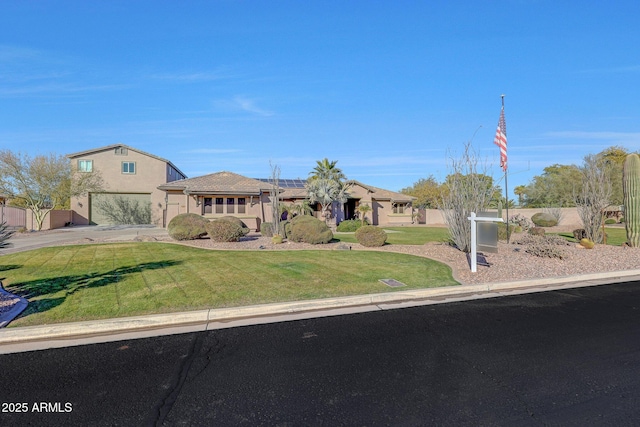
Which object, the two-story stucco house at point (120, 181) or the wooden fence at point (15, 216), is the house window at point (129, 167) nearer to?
the two-story stucco house at point (120, 181)

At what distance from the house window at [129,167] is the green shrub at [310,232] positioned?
2674 centimetres

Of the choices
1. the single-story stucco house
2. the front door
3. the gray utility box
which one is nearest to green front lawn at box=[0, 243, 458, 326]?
the gray utility box

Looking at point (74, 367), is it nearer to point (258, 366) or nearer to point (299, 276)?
point (258, 366)

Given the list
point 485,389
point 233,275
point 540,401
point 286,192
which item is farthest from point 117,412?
point 286,192

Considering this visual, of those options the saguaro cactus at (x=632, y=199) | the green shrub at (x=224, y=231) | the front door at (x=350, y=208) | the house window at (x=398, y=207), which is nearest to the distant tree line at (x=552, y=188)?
the house window at (x=398, y=207)

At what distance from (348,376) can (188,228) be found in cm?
1481

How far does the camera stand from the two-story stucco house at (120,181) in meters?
34.0

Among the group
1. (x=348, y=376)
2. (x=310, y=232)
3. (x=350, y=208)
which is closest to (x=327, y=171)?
(x=350, y=208)

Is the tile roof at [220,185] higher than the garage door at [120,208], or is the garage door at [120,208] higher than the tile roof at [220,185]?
the tile roof at [220,185]

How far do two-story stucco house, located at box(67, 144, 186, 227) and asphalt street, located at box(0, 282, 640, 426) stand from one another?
31904 mm

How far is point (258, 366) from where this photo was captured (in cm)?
403

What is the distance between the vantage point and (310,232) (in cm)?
1592

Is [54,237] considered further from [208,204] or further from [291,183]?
[291,183]

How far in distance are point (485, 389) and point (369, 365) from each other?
1217mm
